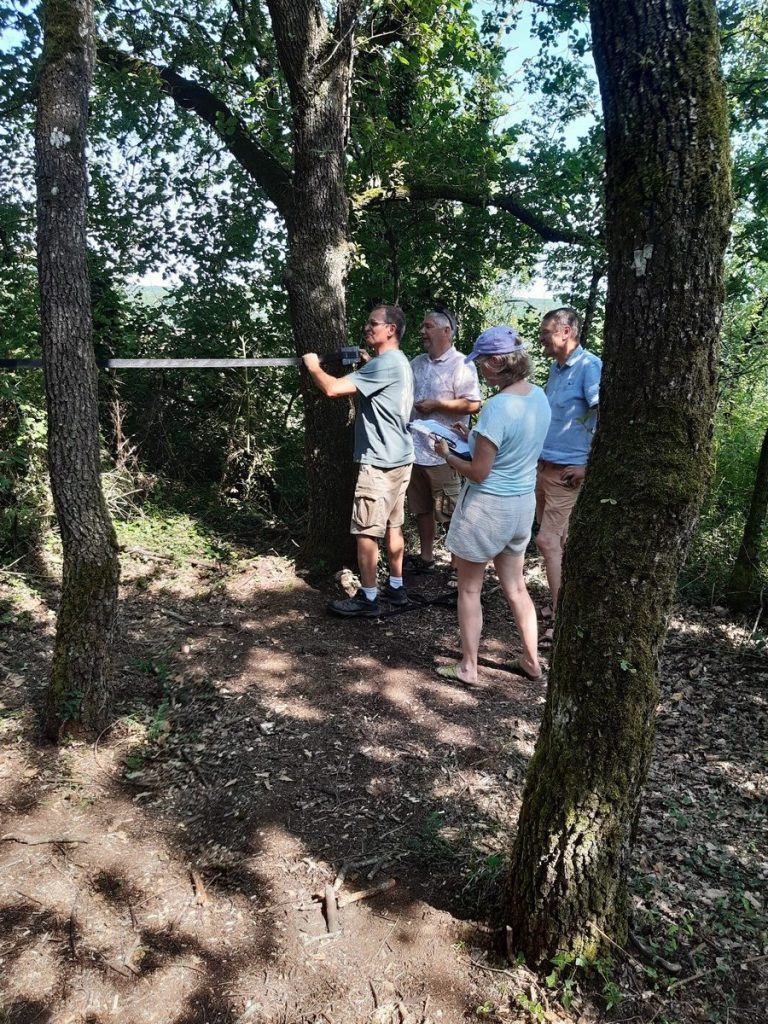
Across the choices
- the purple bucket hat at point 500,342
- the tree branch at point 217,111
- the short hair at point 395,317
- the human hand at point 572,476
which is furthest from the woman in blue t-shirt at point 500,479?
the tree branch at point 217,111

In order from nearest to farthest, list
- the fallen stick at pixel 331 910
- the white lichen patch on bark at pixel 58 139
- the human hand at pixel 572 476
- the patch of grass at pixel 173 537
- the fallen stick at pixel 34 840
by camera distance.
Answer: the fallen stick at pixel 331 910
the fallen stick at pixel 34 840
the white lichen patch on bark at pixel 58 139
the human hand at pixel 572 476
the patch of grass at pixel 173 537

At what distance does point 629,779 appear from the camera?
2051mm

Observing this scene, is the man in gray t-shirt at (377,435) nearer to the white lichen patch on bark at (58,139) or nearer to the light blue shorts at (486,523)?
the light blue shorts at (486,523)

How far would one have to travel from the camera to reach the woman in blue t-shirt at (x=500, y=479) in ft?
11.6

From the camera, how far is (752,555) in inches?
203

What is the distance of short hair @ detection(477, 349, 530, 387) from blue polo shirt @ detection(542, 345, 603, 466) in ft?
3.33

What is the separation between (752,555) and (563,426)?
2005mm

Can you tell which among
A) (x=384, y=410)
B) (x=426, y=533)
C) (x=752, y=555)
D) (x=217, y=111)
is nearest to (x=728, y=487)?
(x=752, y=555)

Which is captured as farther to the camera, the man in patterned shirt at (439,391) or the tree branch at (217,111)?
the tree branch at (217,111)

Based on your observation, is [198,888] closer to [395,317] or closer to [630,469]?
[630,469]

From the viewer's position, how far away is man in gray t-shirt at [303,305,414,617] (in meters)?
4.53

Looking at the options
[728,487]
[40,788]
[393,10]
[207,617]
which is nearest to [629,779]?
[40,788]

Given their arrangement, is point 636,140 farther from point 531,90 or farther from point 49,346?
point 531,90

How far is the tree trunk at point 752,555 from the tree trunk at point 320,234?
3146mm
